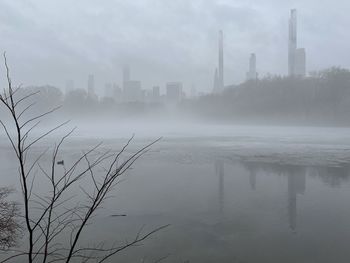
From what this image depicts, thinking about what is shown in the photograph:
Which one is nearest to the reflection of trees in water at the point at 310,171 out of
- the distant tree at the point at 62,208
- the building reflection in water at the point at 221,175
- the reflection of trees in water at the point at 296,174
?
the reflection of trees in water at the point at 296,174

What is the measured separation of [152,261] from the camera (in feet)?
19.8

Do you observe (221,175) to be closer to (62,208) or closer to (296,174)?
(296,174)

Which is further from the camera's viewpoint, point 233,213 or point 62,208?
point 62,208

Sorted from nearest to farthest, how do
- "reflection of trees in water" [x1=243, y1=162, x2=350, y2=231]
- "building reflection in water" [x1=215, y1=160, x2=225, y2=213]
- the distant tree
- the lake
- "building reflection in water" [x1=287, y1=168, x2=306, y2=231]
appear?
the distant tree → the lake → "building reflection in water" [x1=287, y1=168, x2=306, y2=231] → "building reflection in water" [x1=215, y1=160, x2=225, y2=213] → "reflection of trees in water" [x1=243, y1=162, x2=350, y2=231]

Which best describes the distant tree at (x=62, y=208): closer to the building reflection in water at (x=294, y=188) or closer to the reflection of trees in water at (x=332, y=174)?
the building reflection in water at (x=294, y=188)

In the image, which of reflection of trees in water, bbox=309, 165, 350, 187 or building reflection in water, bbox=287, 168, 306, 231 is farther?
reflection of trees in water, bbox=309, 165, 350, 187

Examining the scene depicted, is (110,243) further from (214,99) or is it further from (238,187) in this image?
(214,99)

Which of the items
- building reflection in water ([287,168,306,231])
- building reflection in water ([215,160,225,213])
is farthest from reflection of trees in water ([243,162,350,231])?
building reflection in water ([215,160,225,213])

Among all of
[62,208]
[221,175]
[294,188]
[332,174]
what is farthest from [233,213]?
[332,174]

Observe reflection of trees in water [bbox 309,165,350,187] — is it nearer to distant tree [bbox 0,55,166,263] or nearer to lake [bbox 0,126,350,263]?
lake [bbox 0,126,350,263]

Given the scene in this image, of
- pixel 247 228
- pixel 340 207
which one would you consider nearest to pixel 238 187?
pixel 340 207

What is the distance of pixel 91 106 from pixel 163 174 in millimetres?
105356

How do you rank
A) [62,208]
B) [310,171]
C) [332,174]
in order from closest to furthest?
1. [62,208]
2. [332,174]
3. [310,171]

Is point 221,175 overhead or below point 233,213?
overhead
